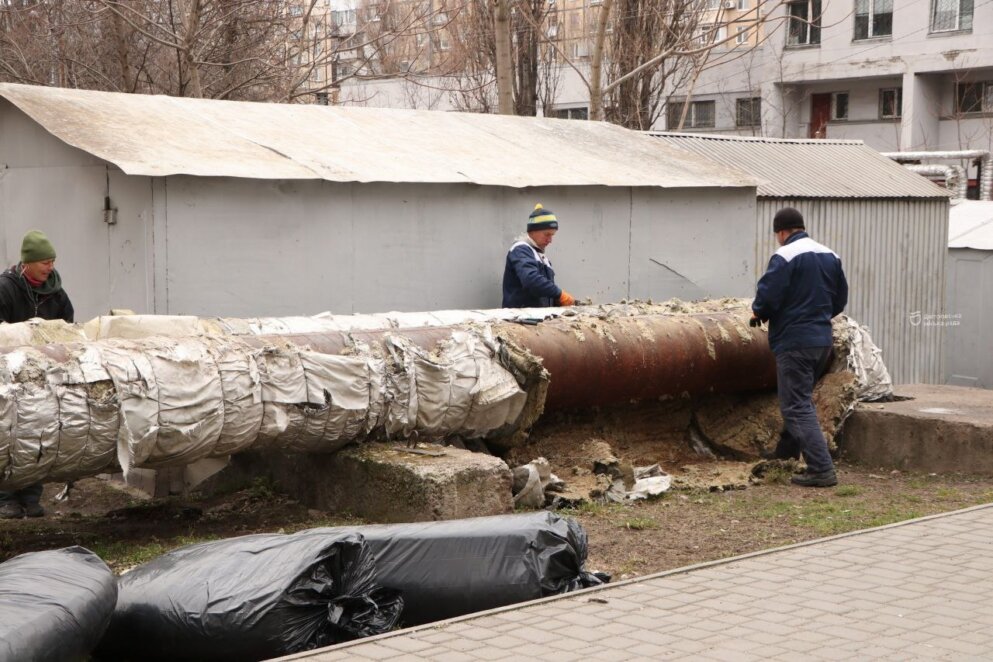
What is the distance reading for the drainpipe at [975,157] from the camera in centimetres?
2125

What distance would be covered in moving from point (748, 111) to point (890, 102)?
13.6 feet

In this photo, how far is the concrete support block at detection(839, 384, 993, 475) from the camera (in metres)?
8.73

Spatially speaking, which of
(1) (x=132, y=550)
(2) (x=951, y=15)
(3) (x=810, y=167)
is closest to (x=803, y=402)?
(1) (x=132, y=550)

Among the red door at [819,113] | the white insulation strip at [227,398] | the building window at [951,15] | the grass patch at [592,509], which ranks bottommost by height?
the grass patch at [592,509]

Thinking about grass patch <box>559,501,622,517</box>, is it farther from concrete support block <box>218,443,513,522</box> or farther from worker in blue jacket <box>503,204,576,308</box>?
worker in blue jacket <box>503,204,576,308</box>

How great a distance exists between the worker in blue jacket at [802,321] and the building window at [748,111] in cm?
2873

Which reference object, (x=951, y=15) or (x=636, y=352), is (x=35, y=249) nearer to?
(x=636, y=352)

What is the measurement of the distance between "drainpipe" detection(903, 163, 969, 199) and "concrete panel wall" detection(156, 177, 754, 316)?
10.1m

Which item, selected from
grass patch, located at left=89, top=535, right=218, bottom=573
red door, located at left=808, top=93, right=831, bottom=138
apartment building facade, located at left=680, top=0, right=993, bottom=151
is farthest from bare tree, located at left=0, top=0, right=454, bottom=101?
red door, located at left=808, top=93, right=831, bottom=138

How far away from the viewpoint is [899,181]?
1448 centimetres

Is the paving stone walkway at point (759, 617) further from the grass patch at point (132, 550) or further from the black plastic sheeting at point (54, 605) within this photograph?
the grass patch at point (132, 550)

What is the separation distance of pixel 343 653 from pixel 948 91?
110 ft

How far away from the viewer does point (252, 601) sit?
14.7 feet

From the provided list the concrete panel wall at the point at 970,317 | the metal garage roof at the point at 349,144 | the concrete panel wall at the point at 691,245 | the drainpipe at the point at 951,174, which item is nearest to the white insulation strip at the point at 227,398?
the metal garage roof at the point at 349,144
